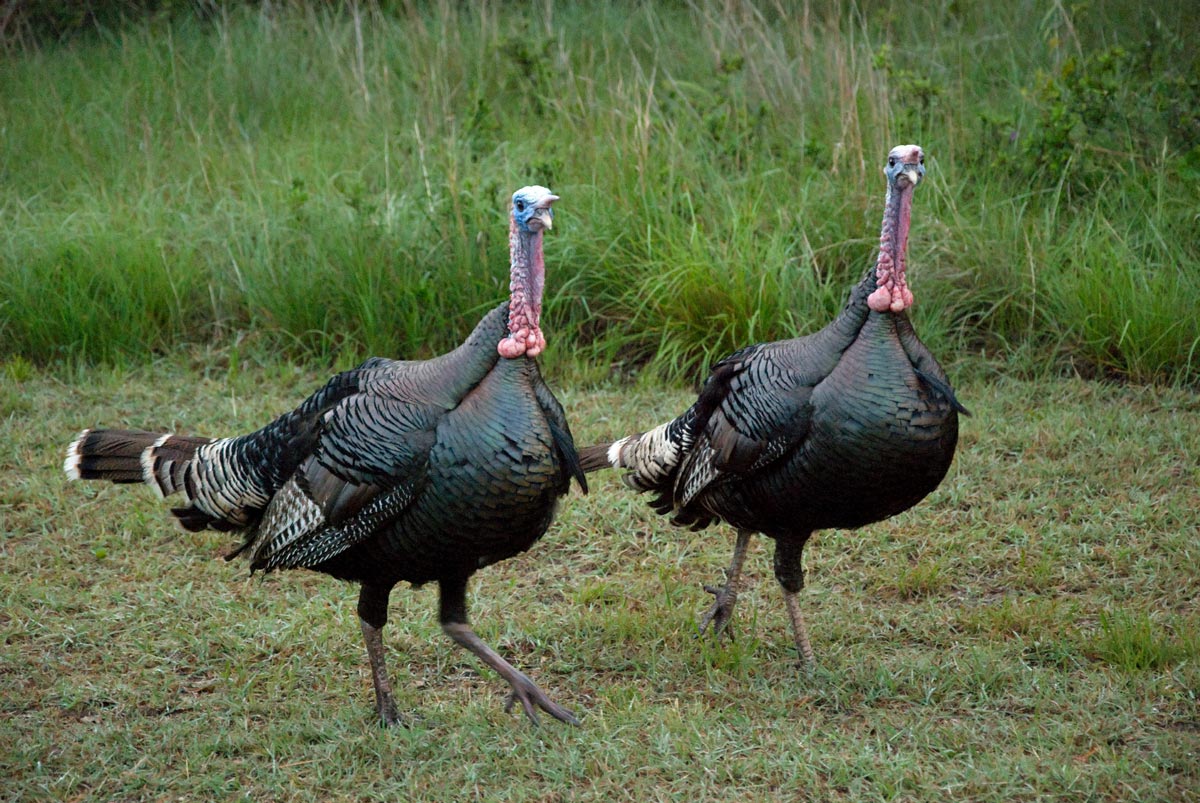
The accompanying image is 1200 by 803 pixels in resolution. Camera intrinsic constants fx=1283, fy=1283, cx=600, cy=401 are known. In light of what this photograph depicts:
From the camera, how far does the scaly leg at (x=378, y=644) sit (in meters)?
3.82

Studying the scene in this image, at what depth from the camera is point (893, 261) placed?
3885 mm

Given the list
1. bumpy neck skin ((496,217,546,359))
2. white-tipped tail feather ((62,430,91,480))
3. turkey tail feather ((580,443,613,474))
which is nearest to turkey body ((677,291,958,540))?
turkey tail feather ((580,443,613,474))

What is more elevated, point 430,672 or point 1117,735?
point 1117,735

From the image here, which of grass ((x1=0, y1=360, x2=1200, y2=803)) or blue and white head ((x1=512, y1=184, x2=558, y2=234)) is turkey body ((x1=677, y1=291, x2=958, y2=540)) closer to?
grass ((x1=0, y1=360, x2=1200, y2=803))

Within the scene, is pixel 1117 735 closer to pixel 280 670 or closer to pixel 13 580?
pixel 280 670

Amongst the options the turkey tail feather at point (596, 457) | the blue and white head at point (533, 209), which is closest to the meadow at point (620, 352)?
the turkey tail feather at point (596, 457)

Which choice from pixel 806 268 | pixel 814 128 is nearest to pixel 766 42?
pixel 814 128

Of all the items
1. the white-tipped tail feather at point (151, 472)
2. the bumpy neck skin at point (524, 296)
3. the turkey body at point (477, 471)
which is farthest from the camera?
the white-tipped tail feather at point (151, 472)

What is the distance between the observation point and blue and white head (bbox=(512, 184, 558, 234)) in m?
3.65

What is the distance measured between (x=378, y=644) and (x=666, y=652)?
3.22 ft

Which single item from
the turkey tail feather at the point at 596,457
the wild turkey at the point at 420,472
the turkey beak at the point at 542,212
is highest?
the turkey beak at the point at 542,212

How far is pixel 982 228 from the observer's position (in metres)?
6.44

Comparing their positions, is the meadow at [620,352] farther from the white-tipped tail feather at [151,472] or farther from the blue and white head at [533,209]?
the blue and white head at [533,209]

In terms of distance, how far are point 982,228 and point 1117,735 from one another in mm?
3441
